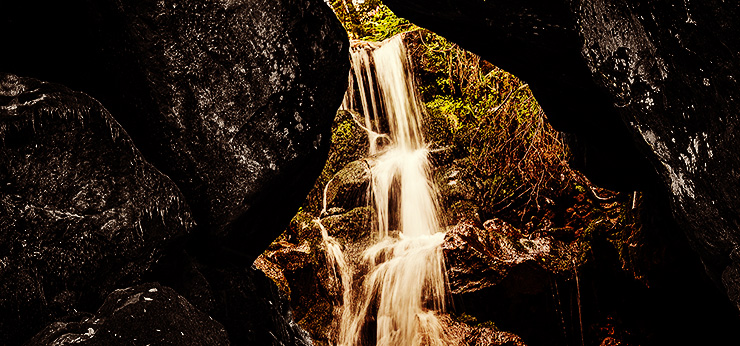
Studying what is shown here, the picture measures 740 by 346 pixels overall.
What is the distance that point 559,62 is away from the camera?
4.52 metres

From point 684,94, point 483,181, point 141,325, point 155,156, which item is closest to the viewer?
point 141,325

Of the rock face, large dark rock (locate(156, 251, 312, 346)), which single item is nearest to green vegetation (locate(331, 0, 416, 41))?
the rock face

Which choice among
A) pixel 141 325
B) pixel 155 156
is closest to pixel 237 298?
pixel 155 156

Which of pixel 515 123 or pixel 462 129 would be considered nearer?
pixel 515 123

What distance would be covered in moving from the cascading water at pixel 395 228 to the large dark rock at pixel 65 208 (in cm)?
558

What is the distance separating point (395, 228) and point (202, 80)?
24.9ft

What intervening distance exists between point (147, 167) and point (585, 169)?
483cm

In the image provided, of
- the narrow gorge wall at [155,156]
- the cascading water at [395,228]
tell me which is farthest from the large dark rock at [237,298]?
the cascading water at [395,228]

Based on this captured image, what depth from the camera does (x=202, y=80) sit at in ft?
12.4

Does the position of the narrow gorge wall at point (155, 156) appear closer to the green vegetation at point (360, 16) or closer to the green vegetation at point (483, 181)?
the green vegetation at point (483, 181)

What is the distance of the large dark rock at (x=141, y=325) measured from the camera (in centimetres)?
253

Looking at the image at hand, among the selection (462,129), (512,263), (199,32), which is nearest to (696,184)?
(199,32)

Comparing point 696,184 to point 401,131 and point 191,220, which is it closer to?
point 191,220

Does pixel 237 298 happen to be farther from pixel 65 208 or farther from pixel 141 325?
pixel 65 208
